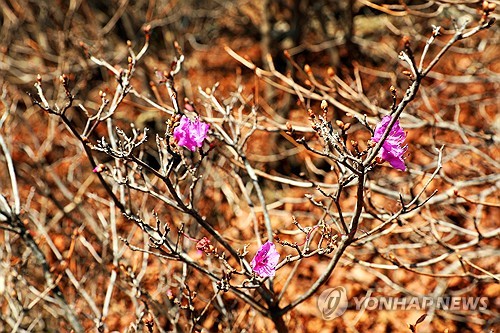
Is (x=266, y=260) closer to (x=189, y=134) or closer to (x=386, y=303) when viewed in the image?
(x=189, y=134)

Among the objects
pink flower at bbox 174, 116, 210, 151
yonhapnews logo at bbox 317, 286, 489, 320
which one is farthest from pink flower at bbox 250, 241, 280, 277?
yonhapnews logo at bbox 317, 286, 489, 320

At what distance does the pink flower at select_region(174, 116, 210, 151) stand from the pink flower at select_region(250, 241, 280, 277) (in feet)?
1.40

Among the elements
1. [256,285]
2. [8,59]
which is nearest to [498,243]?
[256,285]

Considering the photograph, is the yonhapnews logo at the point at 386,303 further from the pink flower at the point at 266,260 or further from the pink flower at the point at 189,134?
the pink flower at the point at 189,134

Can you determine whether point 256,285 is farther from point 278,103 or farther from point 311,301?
point 278,103

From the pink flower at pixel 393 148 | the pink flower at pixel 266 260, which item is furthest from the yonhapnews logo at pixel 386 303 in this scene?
the pink flower at pixel 393 148

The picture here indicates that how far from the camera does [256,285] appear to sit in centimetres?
182

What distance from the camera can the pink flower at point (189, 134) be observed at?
6.22 ft

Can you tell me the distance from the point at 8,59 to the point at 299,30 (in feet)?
10.8

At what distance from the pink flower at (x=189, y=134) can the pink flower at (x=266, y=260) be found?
0.43m

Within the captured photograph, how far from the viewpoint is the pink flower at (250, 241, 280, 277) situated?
182 centimetres

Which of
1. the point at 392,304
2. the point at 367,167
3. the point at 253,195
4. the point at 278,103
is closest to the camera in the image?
the point at 367,167

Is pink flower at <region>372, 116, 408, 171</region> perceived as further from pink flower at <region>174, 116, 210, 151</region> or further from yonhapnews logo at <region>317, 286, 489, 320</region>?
yonhapnews logo at <region>317, 286, 489, 320</region>

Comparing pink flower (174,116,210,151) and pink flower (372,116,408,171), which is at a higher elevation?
pink flower (174,116,210,151)
